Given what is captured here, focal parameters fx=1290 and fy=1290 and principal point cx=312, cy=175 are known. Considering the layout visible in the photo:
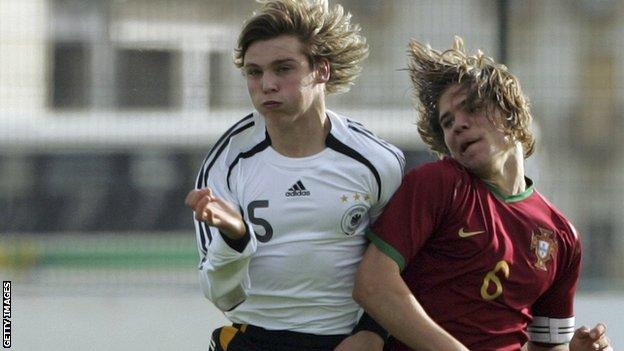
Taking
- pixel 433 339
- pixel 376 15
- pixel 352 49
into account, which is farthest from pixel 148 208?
pixel 433 339

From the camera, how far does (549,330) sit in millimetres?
3494

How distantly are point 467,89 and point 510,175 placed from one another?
0.26 meters

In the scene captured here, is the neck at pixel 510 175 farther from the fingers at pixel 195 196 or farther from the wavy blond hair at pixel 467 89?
the fingers at pixel 195 196

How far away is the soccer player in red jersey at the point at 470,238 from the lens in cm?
320

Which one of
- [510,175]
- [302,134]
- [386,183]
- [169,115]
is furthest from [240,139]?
[169,115]

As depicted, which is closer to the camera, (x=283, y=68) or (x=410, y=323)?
(x=410, y=323)

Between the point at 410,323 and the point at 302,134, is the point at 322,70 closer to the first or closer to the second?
the point at 302,134

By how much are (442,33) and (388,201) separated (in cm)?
332

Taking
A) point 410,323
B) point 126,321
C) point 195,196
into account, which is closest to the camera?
point 195,196

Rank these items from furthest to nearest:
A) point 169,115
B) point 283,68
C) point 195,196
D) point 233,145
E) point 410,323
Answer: point 169,115, point 233,145, point 283,68, point 410,323, point 195,196

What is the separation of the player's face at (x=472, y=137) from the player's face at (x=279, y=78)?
377 mm

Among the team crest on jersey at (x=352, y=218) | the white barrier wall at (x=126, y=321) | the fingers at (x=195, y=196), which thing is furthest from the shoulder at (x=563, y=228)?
the white barrier wall at (x=126, y=321)

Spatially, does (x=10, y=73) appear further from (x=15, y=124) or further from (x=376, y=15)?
(x=376, y=15)

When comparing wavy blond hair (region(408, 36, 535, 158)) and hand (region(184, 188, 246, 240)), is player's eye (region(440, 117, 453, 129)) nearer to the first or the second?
wavy blond hair (region(408, 36, 535, 158))
